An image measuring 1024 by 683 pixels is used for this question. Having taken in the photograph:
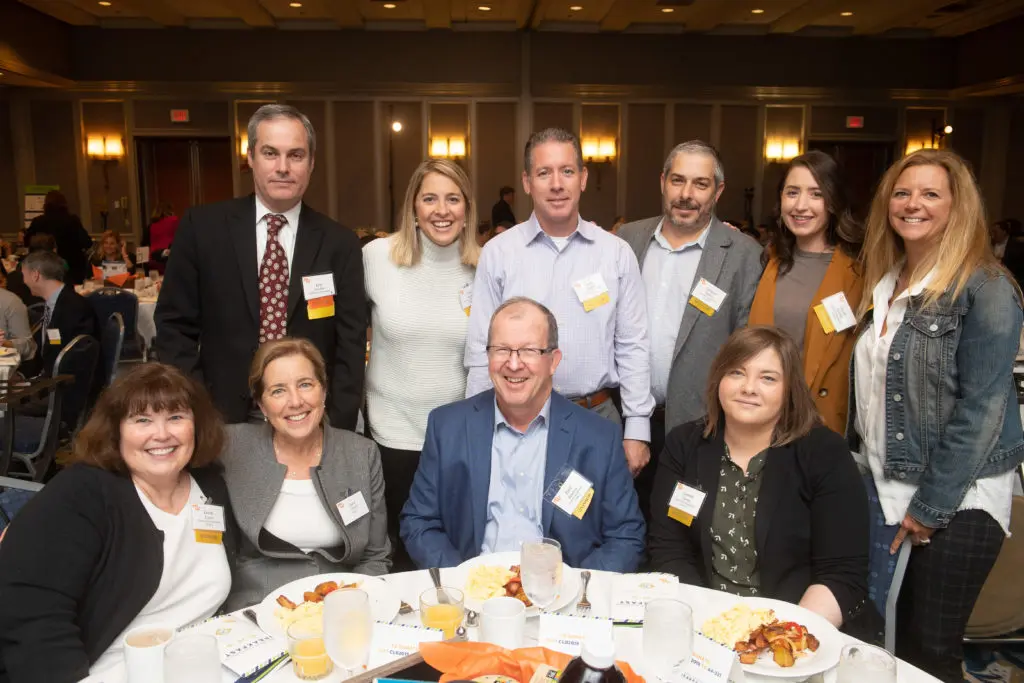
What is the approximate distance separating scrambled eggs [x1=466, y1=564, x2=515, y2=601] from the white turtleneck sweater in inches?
45.0

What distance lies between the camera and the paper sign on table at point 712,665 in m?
1.29

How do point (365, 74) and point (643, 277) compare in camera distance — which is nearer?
point (643, 277)

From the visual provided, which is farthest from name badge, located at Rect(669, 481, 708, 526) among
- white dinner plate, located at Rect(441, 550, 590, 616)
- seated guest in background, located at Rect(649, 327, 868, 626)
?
white dinner plate, located at Rect(441, 550, 590, 616)

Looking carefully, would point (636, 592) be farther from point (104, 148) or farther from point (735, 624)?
point (104, 148)

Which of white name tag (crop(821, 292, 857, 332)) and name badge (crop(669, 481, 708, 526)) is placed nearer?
name badge (crop(669, 481, 708, 526))

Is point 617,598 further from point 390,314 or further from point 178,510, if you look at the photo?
point 390,314

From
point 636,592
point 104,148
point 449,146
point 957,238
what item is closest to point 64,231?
point 104,148

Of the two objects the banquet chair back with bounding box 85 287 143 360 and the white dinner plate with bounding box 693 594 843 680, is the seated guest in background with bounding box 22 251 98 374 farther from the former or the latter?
the white dinner plate with bounding box 693 594 843 680

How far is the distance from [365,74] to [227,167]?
2.75 metres

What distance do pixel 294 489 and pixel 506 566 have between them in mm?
785

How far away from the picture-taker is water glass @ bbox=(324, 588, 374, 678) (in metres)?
1.29

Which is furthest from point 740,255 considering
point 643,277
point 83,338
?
point 83,338

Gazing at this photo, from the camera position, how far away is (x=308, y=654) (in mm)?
1329

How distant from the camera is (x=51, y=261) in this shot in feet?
16.7
